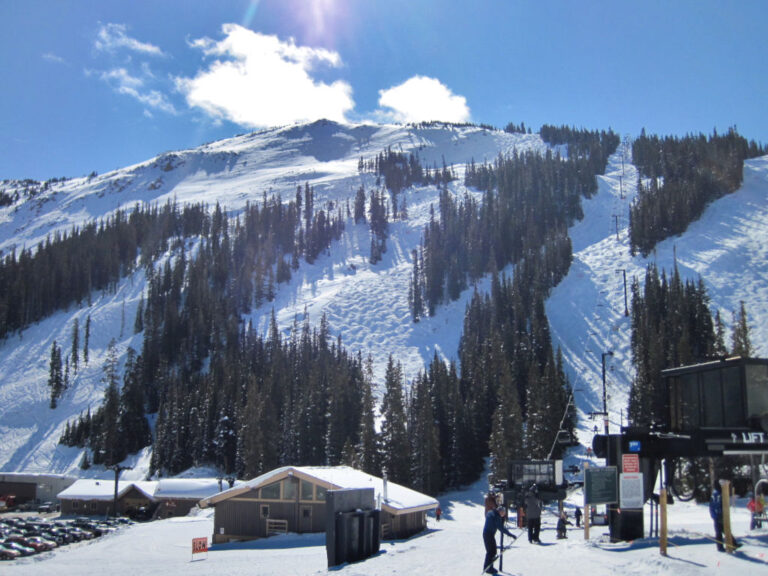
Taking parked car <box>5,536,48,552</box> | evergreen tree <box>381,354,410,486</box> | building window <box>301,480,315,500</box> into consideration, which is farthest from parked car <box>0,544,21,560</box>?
evergreen tree <box>381,354,410,486</box>

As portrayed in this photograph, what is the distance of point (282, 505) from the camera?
35375 mm

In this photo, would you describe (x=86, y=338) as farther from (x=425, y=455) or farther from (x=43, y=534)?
(x=425, y=455)

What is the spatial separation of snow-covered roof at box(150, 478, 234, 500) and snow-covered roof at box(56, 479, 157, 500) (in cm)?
128

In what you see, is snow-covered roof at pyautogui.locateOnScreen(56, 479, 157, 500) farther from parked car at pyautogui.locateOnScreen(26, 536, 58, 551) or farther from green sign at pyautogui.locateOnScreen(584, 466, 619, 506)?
green sign at pyautogui.locateOnScreen(584, 466, 619, 506)

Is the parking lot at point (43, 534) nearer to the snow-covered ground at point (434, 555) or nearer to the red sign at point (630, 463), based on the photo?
the snow-covered ground at point (434, 555)

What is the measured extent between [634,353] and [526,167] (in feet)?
311

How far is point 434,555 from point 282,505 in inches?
827

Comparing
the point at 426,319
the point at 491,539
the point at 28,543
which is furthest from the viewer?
the point at 426,319

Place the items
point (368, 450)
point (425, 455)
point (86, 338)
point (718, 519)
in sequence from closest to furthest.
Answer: point (718, 519) → point (368, 450) → point (425, 455) → point (86, 338)

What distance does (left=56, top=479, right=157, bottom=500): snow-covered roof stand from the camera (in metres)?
62.2

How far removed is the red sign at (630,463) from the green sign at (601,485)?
0.52m

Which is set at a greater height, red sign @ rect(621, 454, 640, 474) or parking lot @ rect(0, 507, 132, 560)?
red sign @ rect(621, 454, 640, 474)

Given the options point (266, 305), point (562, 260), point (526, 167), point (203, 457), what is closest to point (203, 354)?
point (266, 305)

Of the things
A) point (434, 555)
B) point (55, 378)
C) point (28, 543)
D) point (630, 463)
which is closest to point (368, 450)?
point (28, 543)
